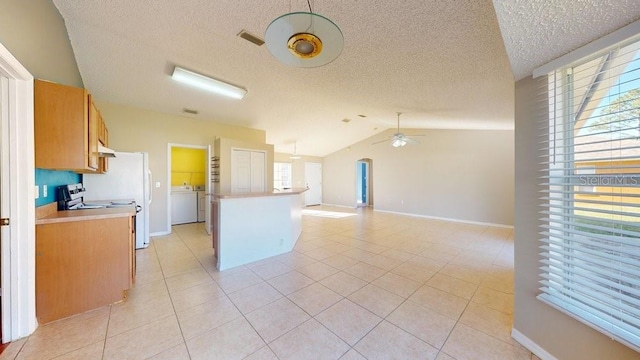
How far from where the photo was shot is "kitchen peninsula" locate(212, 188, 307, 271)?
2963 mm

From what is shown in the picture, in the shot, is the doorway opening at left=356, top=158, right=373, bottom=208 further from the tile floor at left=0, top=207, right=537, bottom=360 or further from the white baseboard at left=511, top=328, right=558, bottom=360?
the white baseboard at left=511, top=328, right=558, bottom=360

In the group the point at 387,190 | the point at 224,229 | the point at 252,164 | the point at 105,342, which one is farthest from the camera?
the point at 387,190

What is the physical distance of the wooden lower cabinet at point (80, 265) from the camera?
5.99ft

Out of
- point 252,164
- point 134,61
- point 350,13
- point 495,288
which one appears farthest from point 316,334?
point 252,164

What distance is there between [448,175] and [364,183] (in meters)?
4.01

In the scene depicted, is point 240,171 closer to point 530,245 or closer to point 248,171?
point 248,171

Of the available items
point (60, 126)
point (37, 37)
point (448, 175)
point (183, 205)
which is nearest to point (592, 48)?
point (60, 126)

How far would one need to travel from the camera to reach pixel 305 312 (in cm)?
201

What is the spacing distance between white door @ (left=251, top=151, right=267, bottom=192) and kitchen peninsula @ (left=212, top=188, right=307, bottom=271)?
2.18 metres

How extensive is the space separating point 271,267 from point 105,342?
1.68 metres

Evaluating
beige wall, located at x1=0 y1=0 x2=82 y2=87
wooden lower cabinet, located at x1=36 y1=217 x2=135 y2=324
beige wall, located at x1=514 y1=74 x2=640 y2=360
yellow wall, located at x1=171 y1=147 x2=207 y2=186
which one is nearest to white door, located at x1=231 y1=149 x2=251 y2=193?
yellow wall, located at x1=171 y1=147 x2=207 y2=186

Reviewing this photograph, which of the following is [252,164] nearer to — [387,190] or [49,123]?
[49,123]

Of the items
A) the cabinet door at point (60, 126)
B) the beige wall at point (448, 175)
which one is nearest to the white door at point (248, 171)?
the cabinet door at point (60, 126)

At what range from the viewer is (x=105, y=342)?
1.64 m
